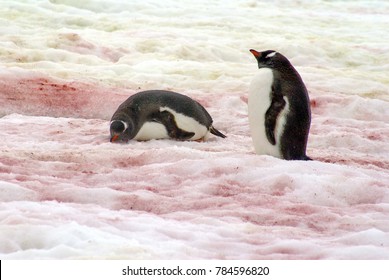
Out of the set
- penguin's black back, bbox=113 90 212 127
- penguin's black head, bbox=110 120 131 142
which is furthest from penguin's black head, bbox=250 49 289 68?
penguin's black head, bbox=110 120 131 142

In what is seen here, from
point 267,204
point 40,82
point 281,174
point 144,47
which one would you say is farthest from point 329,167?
point 144,47

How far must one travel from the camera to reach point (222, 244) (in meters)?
3.74

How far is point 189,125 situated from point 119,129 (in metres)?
0.54

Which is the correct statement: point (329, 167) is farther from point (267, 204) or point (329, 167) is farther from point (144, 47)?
point (144, 47)

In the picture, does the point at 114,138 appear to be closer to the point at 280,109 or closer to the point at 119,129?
the point at 119,129

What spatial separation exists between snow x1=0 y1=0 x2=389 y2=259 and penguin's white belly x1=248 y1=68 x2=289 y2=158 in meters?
0.21

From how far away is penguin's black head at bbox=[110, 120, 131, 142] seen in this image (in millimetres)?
6062

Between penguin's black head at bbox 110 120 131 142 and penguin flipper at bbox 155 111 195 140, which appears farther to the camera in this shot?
penguin flipper at bbox 155 111 195 140

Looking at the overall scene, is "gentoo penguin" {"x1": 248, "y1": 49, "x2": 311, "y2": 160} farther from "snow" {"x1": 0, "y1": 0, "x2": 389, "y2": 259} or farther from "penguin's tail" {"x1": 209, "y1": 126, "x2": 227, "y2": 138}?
"penguin's tail" {"x1": 209, "y1": 126, "x2": 227, "y2": 138}

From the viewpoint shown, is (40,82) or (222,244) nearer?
(222,244)

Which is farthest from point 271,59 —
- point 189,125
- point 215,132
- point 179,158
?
point 215,132

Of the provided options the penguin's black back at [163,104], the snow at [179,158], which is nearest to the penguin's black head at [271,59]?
the snow at [179,158]

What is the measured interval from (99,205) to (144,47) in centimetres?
684

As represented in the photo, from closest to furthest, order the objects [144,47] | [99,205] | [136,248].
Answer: [136,248] → [99,205] → [144,47]
